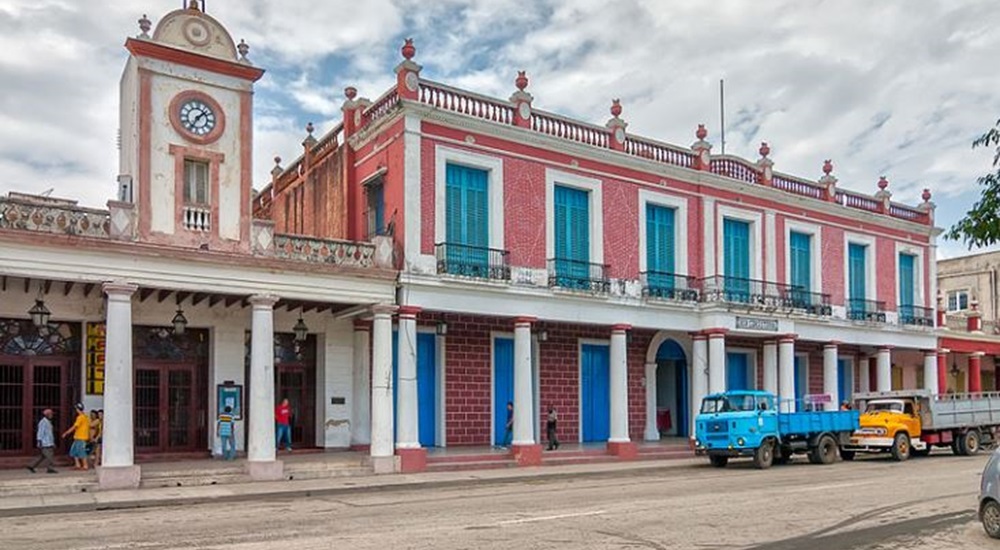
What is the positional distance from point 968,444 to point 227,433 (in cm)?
2198

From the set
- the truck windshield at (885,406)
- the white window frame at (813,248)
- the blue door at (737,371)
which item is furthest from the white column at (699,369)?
the white window frame at (813,248)

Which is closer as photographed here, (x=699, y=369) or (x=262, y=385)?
(x=262, y=385)

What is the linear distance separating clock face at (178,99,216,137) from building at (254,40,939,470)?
472 centimetres

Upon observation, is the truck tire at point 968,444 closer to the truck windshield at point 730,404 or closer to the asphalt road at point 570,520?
the truck windshield at point 730,404

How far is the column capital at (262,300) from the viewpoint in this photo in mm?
21734

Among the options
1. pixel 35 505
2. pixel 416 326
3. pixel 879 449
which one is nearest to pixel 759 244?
pixel 879 449

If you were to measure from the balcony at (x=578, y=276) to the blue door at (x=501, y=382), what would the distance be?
8.62 ft

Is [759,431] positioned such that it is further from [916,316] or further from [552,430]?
[916,316]

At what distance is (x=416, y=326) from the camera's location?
85.1ft

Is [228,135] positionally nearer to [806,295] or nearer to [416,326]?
[416,326]

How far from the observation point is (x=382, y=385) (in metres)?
23.6

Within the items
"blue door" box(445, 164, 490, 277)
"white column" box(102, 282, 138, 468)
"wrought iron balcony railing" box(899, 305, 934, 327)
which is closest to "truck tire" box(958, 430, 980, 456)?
"wrought iron balcony railing" box(899, 305, 934, 327)

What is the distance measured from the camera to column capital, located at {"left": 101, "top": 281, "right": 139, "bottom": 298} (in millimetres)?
19781

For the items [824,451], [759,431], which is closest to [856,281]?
[824,451]
